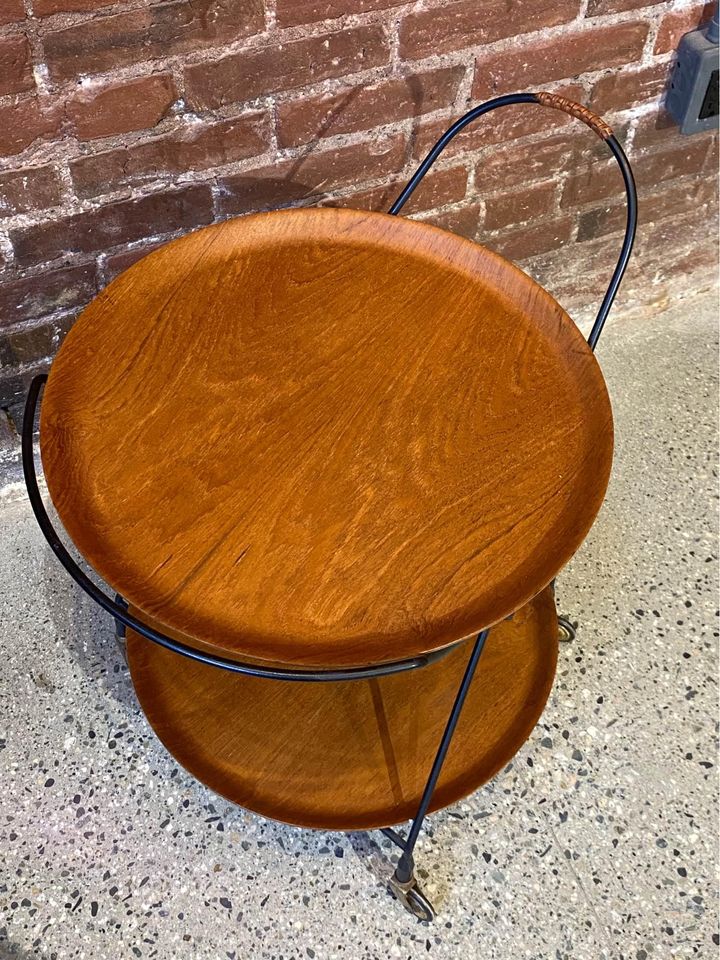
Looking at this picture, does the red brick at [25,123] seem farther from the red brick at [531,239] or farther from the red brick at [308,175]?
the red brick at [531,239]

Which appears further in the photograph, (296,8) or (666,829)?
(666,829)

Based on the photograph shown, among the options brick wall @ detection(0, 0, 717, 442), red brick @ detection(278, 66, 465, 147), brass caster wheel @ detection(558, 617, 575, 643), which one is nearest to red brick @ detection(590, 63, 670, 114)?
brick wall @ detection(0, 0, 717, 442)

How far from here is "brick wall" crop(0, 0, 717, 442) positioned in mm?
1045

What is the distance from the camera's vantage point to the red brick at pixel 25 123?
3.38 ft

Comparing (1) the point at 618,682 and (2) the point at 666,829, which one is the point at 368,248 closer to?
(1) the point at 618,682

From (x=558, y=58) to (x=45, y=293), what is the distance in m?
0.76

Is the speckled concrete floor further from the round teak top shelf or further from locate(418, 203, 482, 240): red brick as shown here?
locate(418, 203, 482, 240): red brick

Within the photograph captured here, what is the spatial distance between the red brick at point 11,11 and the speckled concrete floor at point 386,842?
74 cm

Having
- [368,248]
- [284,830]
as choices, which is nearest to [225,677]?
[284,830]

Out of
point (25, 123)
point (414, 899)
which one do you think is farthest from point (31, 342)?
point (414, 899)

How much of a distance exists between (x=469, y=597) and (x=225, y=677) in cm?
47

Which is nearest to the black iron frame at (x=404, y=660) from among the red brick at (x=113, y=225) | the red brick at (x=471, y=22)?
the red brick at (x=471, y=22)

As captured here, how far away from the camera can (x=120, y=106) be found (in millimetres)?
1075

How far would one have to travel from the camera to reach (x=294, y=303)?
99cm
